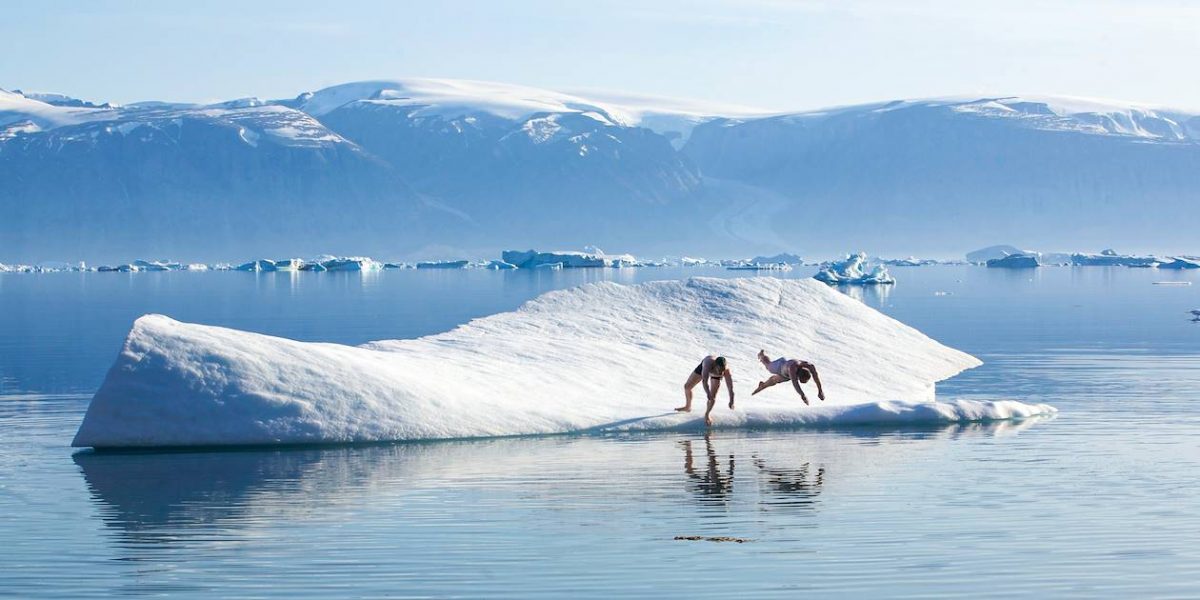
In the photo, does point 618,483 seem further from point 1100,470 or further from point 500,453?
point 1100,470

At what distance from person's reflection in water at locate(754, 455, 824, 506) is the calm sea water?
53 mm

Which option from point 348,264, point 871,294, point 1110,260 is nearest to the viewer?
point 871,294

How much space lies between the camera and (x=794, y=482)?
62.5 feet

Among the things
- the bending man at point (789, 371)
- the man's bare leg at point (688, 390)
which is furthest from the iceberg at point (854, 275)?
the man's bare leg at point (688, 390)

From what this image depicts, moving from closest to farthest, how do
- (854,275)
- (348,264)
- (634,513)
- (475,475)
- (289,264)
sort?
1. (634,513)
2. (475,475)
3. (854,275)
4. (289,264)
5. (348,264)

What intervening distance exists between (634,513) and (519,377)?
9740 mm

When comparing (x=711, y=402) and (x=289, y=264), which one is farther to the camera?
(x=289, y=264)

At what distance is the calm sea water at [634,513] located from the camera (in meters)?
13.7

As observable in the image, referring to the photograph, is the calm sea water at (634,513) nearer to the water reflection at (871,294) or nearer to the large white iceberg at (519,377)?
the large white iceberg at (519,377)

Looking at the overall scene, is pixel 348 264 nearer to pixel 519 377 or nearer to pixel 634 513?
pixel 519 377

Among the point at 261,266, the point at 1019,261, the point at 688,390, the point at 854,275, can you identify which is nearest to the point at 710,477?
the point at 688,390

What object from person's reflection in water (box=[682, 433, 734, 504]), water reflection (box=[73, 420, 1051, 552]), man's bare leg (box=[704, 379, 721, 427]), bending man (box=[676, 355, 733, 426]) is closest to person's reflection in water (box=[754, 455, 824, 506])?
water reflection (box=[73, 420, 1051, 552])

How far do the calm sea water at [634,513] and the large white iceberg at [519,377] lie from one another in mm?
556

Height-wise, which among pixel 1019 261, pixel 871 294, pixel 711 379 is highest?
pixel 1019 261
